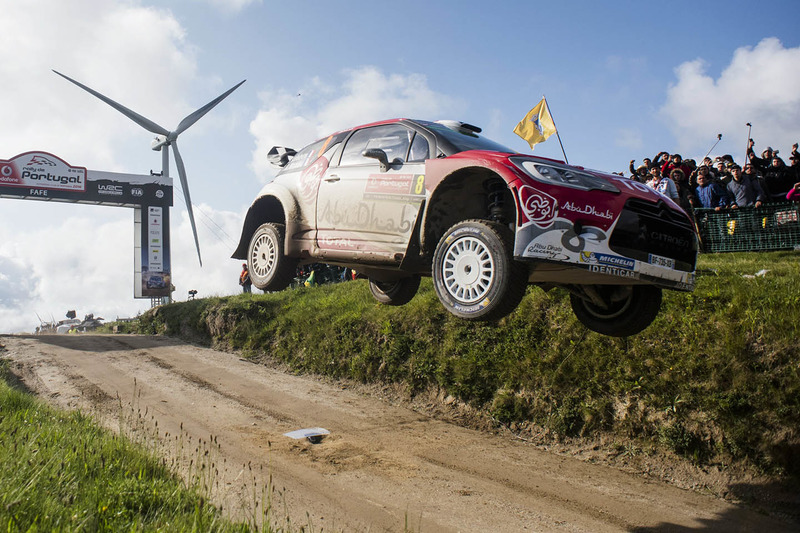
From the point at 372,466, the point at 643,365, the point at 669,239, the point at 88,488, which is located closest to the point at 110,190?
the point at 372,466

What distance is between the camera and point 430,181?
5.16 metres

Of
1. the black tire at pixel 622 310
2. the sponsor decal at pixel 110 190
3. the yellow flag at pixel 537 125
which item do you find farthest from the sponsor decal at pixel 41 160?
the black tire at pixel 622 310

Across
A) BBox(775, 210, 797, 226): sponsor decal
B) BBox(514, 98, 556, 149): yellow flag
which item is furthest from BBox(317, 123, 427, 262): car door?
BBox(775, 210, 797, 226): sponsor decal

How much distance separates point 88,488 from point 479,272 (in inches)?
234

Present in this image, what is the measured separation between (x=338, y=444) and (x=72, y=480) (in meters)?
5.31

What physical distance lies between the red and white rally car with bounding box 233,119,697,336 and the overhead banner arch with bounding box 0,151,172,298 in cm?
3562

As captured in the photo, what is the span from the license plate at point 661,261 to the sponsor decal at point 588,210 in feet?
1.71

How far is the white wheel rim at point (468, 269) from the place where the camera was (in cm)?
457

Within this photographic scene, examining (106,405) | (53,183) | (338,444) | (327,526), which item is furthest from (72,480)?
(53,183)

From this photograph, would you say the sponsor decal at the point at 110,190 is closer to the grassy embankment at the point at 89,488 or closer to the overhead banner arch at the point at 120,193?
the overhead banner arch at the point at 120,193

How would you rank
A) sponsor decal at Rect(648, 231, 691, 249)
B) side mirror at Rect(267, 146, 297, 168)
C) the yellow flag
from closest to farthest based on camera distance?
sponsor decal at Rect(648, 231, 691, 249)
side mirror at Rect(267, 146, 297, 168)
the yellow flag

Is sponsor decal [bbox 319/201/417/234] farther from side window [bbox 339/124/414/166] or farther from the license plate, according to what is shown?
the license plate

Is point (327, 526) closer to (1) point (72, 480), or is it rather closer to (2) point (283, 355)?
(1) point (72, 480)

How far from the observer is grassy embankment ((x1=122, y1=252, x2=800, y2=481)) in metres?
9.69
